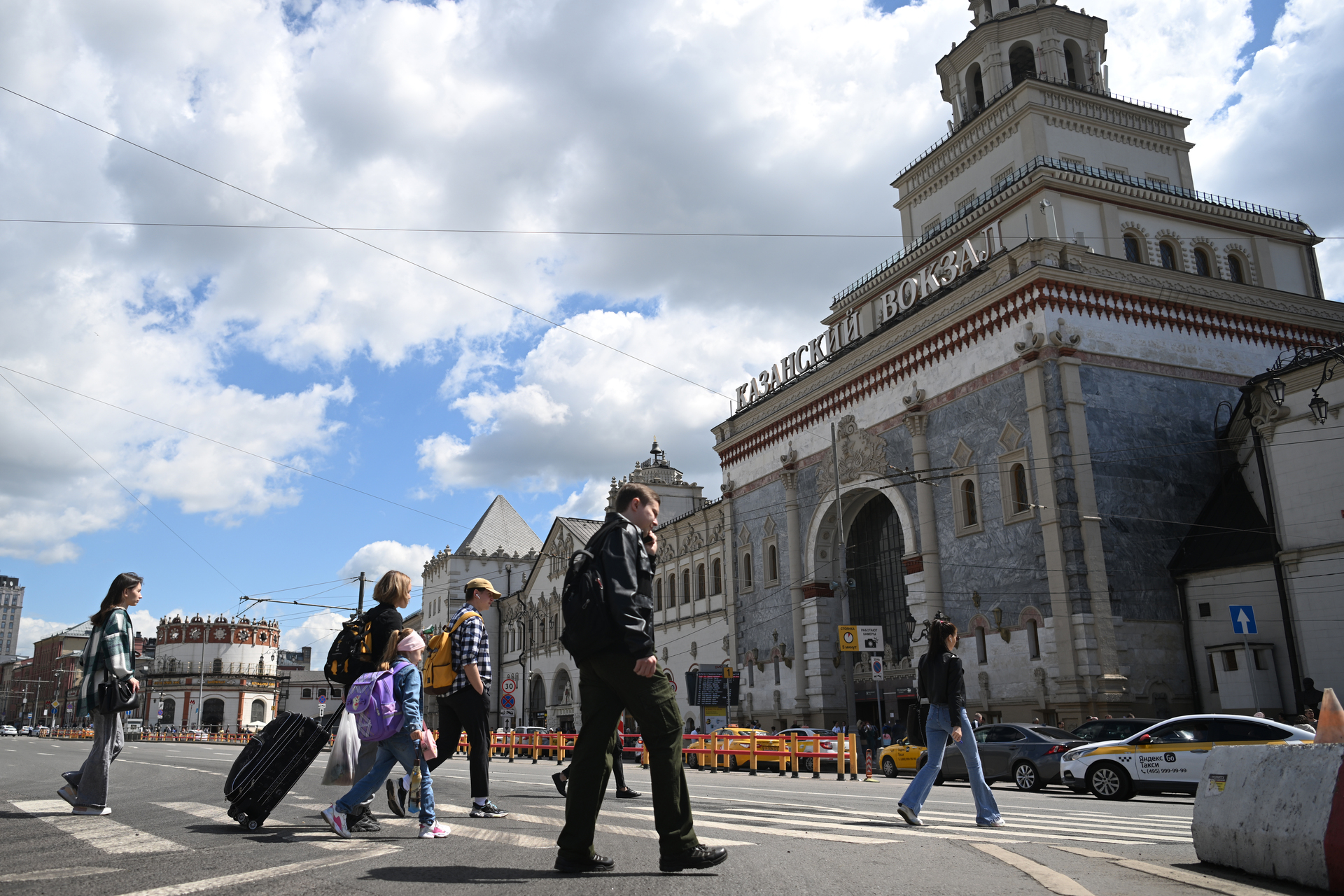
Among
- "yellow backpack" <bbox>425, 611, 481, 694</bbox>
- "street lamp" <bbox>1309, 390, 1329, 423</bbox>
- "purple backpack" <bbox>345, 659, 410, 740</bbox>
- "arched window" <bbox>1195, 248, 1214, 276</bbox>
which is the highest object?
"arched window" <bbox>1195, 248, 1214, 276</bbox>

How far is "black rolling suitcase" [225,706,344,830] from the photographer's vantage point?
7.00 m

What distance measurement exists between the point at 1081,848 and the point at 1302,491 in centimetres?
2220

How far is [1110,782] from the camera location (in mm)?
15516

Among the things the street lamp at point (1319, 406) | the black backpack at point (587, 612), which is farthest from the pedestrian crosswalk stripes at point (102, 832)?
the street lamp at point (1319, 406)

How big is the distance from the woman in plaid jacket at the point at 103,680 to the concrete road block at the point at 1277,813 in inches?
301

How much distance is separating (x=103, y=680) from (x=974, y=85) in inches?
1486

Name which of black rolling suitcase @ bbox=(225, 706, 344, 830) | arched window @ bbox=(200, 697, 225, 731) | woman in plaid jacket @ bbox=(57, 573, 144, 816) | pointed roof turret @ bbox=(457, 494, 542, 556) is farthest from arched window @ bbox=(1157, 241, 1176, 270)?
arched window @ bbox=(200, 697, 225, 731)

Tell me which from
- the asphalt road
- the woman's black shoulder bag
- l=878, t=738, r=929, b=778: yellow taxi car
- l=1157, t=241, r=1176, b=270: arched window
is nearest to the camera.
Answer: the asphalt road

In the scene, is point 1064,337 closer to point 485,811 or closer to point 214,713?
point 485,811

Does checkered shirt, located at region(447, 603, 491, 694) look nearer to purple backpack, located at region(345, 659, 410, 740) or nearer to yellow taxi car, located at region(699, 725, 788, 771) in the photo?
purple backpack, located at region(345, 659, 410, 740)

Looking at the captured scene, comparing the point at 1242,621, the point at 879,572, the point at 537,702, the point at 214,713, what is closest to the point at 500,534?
the point at 537,702

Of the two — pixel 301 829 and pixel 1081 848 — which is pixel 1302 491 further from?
pixel 301 829

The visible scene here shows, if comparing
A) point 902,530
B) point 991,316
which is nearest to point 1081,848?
point 991,316

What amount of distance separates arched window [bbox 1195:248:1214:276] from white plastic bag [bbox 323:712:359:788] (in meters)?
33.7
